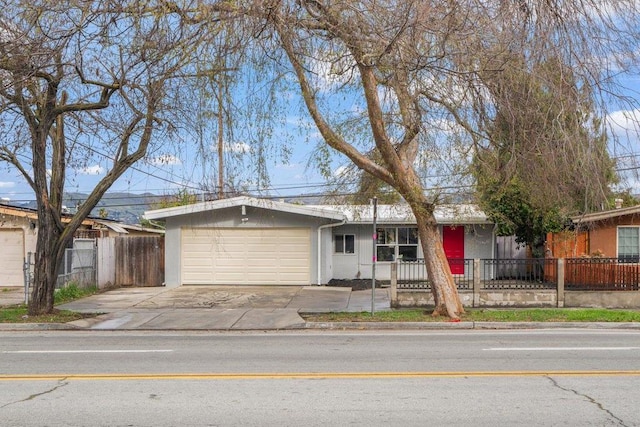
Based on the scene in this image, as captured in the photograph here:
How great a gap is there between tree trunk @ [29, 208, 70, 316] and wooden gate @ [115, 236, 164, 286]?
9943mm

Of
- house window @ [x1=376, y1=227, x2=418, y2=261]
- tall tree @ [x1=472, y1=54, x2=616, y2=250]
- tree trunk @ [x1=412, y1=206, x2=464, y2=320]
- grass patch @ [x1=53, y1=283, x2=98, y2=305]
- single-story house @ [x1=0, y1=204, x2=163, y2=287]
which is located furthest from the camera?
house window @ [x1=376, y1=227, x2=418, y2=261]

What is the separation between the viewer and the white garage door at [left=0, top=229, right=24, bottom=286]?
2434 cm

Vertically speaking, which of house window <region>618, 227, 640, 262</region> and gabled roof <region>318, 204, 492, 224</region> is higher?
gabled roof <region>318, 204, 492, 224</region>

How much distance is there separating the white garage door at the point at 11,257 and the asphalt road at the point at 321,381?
12.5 m

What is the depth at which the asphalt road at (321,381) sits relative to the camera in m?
6.69

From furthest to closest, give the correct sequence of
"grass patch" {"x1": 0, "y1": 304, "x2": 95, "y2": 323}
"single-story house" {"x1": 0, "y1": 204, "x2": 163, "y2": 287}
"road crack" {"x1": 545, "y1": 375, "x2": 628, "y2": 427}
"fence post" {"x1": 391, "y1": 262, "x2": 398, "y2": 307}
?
"single-story house" {"x1": 0, "y1": 204, "x2": 163, "y2": 287}, "fence post" {"x1": 391, "y1": 262, "x2": 398, "y2": 307}, "grass patch" {"x1": 0, "y1": 304, "x2": 95, "y2": 323}, "road crack" {"x1": 545, "y1": 375, "x2": 628, "y2": 427}

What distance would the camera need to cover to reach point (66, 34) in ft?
35.2

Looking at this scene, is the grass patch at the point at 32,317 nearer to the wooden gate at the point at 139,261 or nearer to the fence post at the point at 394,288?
the wooden gate at the point at 139,261

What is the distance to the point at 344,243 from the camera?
2731 centimetres

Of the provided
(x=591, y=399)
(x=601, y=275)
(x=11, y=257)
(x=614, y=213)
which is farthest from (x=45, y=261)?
(x=614, y=213)

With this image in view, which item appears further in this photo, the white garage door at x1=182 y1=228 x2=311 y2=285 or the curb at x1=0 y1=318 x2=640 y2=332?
the white garage door at x1=182 y1=228 x2=311 y2=285

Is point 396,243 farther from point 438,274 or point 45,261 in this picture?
point 45,261

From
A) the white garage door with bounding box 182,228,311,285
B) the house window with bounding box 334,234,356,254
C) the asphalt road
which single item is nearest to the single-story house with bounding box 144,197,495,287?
the white garage door with bounding box 182,228,311,285

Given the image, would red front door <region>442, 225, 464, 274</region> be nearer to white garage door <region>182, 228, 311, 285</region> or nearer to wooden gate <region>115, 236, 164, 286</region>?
white garage door <region>182, 228, 311, 285</region>
